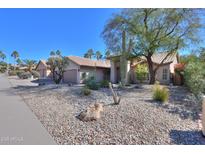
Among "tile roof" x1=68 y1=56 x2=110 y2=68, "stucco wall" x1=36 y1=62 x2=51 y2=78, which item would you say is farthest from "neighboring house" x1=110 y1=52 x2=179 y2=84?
"stucco wall" x1=36 y1=62 x2=51 y2=78

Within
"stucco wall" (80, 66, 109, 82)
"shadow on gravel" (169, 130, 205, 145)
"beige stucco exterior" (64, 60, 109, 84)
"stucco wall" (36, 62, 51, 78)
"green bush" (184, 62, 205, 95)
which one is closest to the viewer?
"shadow on gravel" (169, 130, 205, 145)

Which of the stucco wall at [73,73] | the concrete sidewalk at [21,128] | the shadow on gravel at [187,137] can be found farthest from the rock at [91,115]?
the stucco wall at [73,73]

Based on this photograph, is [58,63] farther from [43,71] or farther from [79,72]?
[43,71]

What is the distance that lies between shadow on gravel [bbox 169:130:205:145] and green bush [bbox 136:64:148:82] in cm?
1486

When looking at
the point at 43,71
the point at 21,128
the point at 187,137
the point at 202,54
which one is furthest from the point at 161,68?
the point at 43,71

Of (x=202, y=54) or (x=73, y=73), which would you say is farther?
(x=73, y=73)

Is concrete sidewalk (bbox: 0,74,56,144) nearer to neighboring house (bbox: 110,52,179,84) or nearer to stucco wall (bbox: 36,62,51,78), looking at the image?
neighboring house (bbox: 110,52,179,84)

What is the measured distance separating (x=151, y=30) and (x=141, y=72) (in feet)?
18.8

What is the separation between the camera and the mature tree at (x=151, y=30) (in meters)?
15.4

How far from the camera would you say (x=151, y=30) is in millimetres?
15992

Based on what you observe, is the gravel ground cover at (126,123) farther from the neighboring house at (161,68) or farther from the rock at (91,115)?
the neighboring house at (161,68)

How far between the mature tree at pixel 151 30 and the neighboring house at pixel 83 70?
28.0ft

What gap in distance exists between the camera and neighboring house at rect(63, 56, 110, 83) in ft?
80.3
